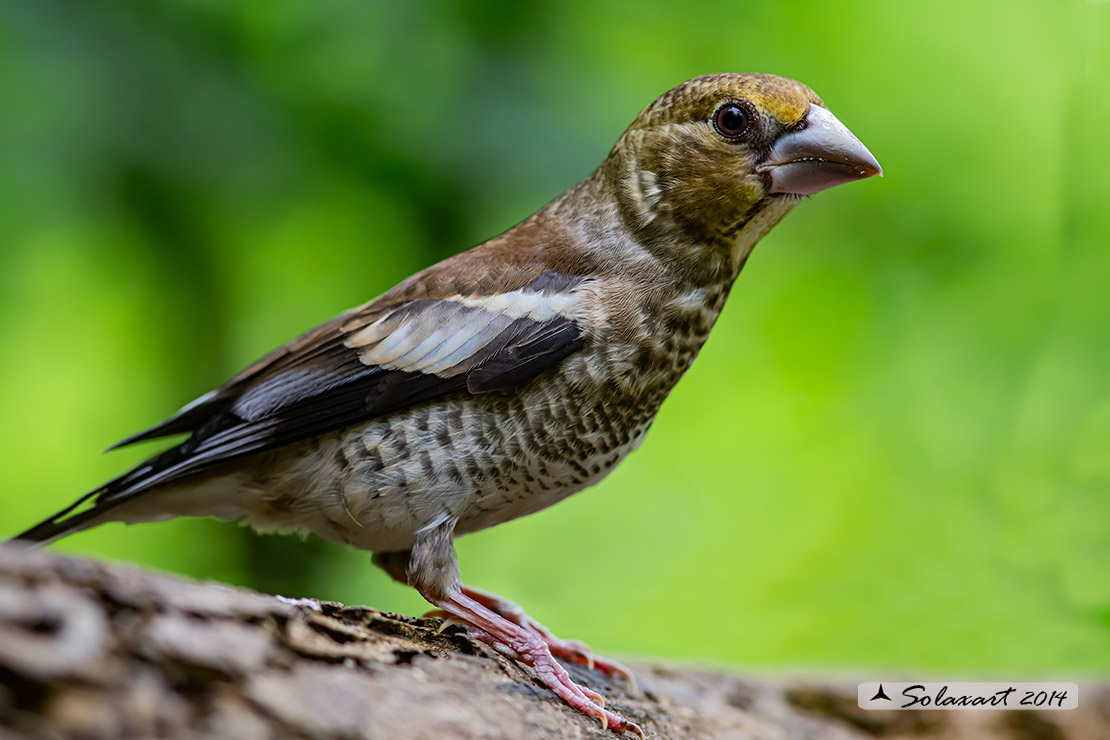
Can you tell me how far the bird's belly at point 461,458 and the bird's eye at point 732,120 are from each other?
884 millimetres

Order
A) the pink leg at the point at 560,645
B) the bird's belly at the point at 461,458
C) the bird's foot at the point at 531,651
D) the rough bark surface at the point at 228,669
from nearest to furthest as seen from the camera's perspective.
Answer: the rough bark surface at the point at 228,669 < the bird's foot at the point at 531,651 < the bird's belly at the point at 461,458 < the pink leg at the point at 560,645

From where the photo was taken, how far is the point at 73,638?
1.45 meters

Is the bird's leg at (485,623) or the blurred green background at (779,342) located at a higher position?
the blurred green background at (779,342)

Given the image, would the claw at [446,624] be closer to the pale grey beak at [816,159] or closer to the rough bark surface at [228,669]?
the rough bark surface at [228,669]

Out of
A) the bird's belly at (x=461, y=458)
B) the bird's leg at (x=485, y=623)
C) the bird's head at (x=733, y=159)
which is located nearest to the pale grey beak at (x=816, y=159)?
the bird's head at (x=733, y=159)

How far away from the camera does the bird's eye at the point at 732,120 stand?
275 cm

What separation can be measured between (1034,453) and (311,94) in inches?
173

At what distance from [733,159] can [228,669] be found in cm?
198

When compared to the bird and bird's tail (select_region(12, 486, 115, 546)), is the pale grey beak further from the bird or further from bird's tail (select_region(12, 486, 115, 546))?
bird's tail (select_region(12, 486, 115, 546))

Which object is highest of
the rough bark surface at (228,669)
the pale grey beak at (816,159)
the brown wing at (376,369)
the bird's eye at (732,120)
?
the bird's eye at (732,120)

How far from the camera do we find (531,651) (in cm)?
246

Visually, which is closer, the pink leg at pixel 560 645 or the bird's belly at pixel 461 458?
the bird's belly at pixel 461 458

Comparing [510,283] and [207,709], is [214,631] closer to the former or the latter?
[207,709]

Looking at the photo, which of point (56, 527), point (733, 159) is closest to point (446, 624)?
point (56, 527)
